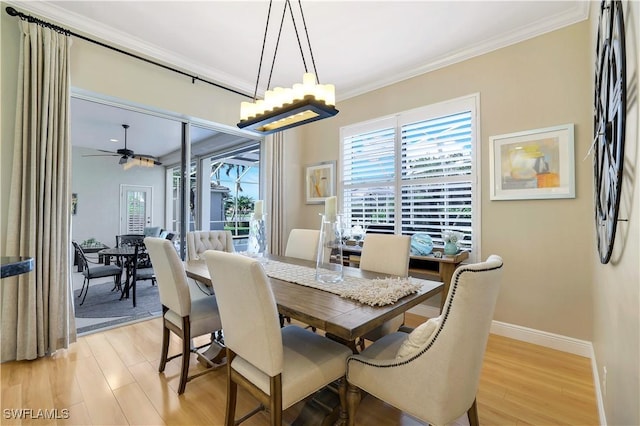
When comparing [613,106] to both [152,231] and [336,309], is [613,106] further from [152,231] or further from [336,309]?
[152,231]

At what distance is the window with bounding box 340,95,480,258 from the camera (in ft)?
10.0

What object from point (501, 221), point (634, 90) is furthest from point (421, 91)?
point (634, 90)

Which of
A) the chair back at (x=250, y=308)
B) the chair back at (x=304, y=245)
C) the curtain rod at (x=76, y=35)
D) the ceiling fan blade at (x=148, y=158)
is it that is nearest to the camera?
the chair back at (x=250, y=308)

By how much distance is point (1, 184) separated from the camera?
2.29 m

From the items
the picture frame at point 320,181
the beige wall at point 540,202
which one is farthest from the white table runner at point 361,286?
the picture frame at point 320,181

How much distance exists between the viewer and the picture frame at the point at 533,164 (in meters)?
2.48

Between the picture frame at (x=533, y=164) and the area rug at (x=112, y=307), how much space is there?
12.7ft

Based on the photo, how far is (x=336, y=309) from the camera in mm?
1365

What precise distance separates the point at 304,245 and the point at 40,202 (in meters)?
2.19

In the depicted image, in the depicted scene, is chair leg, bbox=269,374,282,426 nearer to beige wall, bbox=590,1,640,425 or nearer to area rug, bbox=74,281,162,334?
beige wall, bbox=590,1,640,425

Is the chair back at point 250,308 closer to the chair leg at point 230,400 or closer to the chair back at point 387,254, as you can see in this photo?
the chair leg at point 230,400

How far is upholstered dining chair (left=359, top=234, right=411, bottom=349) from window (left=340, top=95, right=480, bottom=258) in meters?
1.16

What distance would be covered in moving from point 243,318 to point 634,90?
1.64 meters

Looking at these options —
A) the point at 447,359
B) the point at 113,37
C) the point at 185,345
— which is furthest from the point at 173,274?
the point at 113,37
